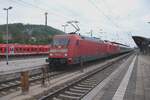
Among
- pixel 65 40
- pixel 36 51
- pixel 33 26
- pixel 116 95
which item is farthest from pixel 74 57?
pixel 33 26

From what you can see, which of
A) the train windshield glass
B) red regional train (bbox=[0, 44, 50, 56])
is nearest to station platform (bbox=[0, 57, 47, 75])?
the train windshield glass

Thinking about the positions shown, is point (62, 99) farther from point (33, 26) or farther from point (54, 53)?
point (33, 26)

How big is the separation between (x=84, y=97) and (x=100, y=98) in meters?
0.67

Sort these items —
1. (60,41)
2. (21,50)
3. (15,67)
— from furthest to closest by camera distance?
1. (21,50)
2. (15,67)
3. (60,41)

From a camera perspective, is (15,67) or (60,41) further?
(15,67)

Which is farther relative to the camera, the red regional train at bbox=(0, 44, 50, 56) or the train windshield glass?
the red regional train at bbox=(0, 44, 50, 56)

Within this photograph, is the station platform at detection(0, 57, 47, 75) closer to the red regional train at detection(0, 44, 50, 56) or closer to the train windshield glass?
the train windshield glass

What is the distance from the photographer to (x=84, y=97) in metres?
11.9

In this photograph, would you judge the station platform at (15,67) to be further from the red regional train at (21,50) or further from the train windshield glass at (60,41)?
the red regional train at (21,50)

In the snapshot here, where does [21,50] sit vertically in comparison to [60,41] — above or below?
below

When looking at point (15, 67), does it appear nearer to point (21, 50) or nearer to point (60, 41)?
point (60, 41)

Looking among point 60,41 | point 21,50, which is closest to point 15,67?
point 60,41

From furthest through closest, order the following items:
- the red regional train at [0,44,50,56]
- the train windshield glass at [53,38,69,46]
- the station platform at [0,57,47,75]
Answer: the red regional train at [0,44,50,56], the train windshield glass at [53,38,69,46], the station platform at [0,57,47,75]

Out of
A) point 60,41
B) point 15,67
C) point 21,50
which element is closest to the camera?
point 60,41
